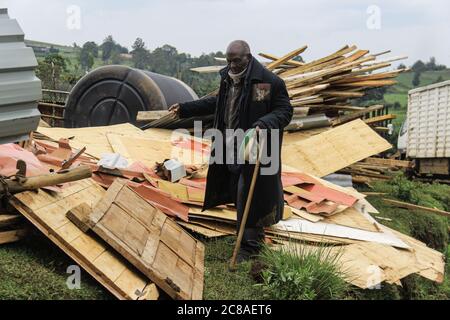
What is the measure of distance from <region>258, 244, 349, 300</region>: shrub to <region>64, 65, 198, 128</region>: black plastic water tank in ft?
18.1

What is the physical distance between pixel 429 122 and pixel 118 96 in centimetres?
997

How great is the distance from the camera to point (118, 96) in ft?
33.3

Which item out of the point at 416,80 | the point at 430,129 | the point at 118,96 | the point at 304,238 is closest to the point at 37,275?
the point at 304,238

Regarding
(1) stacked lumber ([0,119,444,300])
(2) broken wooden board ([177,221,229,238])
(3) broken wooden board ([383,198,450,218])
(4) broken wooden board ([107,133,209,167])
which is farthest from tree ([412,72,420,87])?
(2) broken wooden board ([177,221,229,238])

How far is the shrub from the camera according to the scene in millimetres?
4324

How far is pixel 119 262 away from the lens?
13.6 feet

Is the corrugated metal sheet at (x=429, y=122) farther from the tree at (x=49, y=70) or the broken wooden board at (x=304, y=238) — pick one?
the tree at (x=49, y=70)

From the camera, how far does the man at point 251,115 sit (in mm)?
5145

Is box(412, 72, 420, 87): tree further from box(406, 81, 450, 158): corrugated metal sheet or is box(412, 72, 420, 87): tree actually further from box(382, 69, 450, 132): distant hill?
box(406, 81, 450, 158): corrugated metal sheet

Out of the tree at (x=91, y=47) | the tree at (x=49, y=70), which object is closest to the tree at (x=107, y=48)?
the tree at (x=91, y=47)

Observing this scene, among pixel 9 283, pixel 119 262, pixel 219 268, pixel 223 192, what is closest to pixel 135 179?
pixel 223 192

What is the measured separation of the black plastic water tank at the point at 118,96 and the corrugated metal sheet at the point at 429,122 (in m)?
8.41
